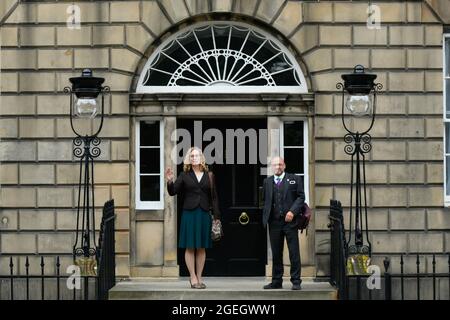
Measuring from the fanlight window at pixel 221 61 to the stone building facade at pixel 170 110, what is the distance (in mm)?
288

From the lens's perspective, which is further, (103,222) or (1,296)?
(1,296)

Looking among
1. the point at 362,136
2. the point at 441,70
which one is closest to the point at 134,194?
the point at 362,136

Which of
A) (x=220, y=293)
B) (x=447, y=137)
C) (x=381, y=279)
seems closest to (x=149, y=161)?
(x=220, y=293)

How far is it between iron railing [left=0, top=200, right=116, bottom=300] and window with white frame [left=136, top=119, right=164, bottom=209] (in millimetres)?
917

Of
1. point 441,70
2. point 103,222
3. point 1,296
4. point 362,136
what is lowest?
point 1,296

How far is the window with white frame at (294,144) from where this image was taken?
1633cm

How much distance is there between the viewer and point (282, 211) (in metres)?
14.4

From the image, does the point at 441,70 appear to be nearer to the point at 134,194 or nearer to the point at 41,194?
the point at 134,194

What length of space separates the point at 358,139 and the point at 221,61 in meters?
2.81

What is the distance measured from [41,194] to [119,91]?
1.97 meters

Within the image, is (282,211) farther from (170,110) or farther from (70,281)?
(70,281)

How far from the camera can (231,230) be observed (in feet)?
53.9

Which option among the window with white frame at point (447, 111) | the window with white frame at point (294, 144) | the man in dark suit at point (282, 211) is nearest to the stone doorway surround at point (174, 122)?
the window with white frame at point (294, 144)

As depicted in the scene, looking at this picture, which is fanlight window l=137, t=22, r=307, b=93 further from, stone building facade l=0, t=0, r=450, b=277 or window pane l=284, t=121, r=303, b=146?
window pane l=284, t=121, r=303, b=146
